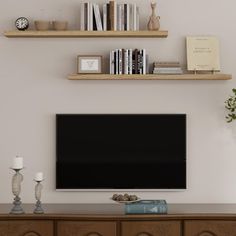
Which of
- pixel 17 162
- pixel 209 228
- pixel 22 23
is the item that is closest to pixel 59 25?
pixel 22 23

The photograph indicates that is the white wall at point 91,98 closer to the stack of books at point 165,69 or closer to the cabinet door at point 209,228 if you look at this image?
the stack of books at point 165,69

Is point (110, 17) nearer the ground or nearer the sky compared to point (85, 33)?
nearer the sky

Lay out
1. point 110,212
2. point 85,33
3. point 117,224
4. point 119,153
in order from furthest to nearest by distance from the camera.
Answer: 1. point 119,153
2. point 85,33
3. point 110,212
4. point 117,224

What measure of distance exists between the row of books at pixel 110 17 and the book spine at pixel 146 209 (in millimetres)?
1405

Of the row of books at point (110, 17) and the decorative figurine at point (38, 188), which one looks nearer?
the decorative figurine at point (38, 188)

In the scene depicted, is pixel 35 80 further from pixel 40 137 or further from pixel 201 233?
pixel 201 233

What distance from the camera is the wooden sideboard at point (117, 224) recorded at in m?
4.50

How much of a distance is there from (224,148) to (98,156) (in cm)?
103

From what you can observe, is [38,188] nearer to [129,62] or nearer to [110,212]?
[110,212]

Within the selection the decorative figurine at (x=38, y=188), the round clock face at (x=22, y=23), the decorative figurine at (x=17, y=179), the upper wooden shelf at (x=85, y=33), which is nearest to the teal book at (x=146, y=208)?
the decorative figurine at (x=38, y=188)

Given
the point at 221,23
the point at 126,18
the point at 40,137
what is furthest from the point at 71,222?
the point at 221,23

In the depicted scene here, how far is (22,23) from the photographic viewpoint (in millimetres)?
4891

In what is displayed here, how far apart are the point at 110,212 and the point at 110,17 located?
60.7 inches

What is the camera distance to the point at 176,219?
177 inches
